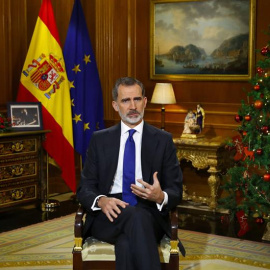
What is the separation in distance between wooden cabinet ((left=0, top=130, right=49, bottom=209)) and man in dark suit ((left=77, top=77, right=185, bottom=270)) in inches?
107

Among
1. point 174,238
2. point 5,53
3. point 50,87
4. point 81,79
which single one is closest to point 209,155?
point 81,79

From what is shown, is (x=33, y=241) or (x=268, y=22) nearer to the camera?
(x=33, y=241)

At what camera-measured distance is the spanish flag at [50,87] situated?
698cm

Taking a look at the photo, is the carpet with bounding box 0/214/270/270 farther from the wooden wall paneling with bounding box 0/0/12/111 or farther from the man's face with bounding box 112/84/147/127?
the wooden wall paneling with bounding box 0/0/12/111

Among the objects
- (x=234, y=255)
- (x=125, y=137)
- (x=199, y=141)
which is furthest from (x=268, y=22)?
(x=125, y=137)

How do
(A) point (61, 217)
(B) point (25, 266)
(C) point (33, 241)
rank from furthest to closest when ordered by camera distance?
(A) point (61, 217)
(C) point (33, 241)
(B) point (25, 266)

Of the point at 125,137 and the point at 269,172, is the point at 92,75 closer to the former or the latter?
the point at 269,172

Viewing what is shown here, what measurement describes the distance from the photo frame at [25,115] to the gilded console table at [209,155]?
1701 millimetres

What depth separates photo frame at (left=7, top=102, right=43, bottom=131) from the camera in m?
6.74

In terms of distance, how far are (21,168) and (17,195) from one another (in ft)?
1.02

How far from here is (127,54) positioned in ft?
26.5

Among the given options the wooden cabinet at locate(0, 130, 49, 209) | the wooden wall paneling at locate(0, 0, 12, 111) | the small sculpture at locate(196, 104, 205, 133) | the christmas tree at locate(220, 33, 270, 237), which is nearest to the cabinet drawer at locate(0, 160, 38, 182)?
the wooden cabinet at locate(0, 130, 49, 209)

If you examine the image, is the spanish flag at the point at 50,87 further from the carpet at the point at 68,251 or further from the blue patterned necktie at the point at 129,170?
the blue patterned necktie at the point at 129,170

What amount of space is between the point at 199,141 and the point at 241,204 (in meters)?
1.31
